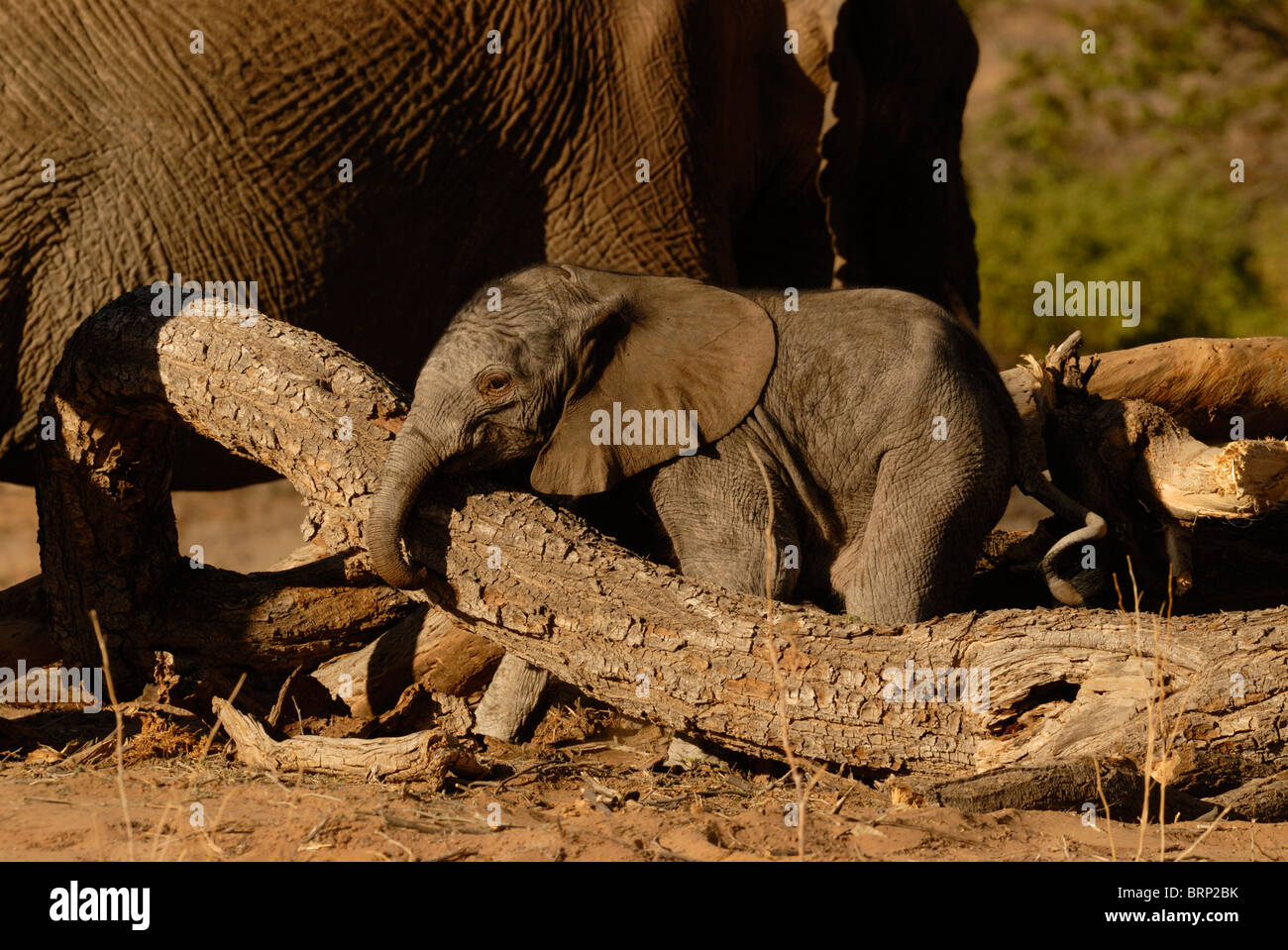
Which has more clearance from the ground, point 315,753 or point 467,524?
point 467,524

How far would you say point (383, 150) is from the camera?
18.5ft

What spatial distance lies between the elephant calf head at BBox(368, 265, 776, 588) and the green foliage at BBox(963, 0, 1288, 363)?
9.86 m

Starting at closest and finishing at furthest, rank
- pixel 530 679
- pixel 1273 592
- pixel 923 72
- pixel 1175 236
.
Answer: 1. pixel 530 679
2. pixel 1273 592
3. pixel 923 72
4. pixel 1175 236

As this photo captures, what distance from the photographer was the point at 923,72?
782cm

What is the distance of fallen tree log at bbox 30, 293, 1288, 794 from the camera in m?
3.57

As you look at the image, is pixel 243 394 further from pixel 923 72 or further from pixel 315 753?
pixel 923 72

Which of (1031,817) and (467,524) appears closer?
(1031,817)

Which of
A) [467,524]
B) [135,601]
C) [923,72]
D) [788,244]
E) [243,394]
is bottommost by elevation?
[135,601]

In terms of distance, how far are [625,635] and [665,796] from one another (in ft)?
1.39

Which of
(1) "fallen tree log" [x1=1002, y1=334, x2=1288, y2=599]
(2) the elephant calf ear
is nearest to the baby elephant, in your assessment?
(2) the elephant calf ear

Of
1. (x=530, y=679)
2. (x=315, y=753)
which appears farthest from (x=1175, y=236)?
(x=315, y=753)

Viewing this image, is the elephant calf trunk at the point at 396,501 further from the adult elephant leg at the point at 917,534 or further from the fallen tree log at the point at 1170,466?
the fallen tree log at the point at 1170,466

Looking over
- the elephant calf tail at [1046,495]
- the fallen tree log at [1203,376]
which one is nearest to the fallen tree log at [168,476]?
the elephant calf tail at [1046,495]

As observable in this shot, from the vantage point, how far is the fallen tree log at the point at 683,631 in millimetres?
3570
